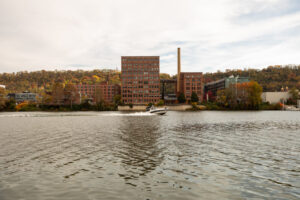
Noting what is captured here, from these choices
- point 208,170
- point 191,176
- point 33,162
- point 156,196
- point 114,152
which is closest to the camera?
point 156,196

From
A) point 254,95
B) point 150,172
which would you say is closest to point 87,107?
point 254,95

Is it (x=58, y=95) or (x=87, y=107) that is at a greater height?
(x=58, y=95)

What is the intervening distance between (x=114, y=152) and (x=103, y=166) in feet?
16.2

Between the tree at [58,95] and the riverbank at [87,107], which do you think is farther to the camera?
the tree at [58,95]

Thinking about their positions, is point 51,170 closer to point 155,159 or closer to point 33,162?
point 33,162

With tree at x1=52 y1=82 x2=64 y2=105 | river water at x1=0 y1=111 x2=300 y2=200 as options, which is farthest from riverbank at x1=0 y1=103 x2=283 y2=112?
river water at x1=0 y1=111 x2=300 y2=200

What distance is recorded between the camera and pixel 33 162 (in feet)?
61.4

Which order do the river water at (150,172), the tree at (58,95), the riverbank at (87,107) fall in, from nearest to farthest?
the river water at (150,172)
the riverbank at (87,107)
the tree at (58,95)

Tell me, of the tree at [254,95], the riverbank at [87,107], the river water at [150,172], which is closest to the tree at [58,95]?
the riverbank at [87,107]

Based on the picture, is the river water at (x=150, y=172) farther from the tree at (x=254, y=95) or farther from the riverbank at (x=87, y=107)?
the riverbank at (x=87, y=107)

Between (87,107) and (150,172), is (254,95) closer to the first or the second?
(87,107)

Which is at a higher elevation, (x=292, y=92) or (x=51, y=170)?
(x=292, y=92)

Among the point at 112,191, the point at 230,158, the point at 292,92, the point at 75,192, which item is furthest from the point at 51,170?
the point at 292,92

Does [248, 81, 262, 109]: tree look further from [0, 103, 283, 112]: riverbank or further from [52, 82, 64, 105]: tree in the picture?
[52, 82, 64, 105]: tree
